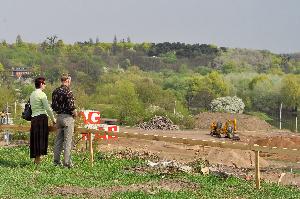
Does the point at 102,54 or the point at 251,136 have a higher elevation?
the point at 102,54

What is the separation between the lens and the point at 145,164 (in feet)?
42.0

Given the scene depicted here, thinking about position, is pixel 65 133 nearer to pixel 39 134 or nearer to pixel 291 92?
pixel 39 134

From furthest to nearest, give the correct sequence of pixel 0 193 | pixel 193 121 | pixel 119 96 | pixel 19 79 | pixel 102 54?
pixel 102 54 → pixel 19 79 → pixel 119 96 → pixel 193 121 → pixel 0 193

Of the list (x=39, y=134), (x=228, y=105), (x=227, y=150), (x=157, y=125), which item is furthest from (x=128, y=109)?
(x=39, y=134)

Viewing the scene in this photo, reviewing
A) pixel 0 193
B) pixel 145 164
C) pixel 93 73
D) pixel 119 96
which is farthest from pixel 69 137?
pixel 93 73

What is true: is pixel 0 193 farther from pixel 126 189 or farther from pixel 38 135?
pixel 38 135

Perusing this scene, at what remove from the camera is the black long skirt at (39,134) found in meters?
11.8

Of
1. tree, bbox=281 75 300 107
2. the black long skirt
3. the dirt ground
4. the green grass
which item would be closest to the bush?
the dirt ground

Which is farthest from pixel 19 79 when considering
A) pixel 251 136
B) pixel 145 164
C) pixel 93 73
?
pixel 145 164

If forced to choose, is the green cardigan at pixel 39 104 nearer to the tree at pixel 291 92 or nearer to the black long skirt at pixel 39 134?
the black long skirt at pixel 39 134

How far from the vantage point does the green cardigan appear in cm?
1161

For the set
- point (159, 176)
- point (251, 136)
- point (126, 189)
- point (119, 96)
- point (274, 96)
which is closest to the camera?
point (126, 189)

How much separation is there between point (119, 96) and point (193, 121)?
8684 mm

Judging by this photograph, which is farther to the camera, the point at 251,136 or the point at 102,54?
the point at 102,54
